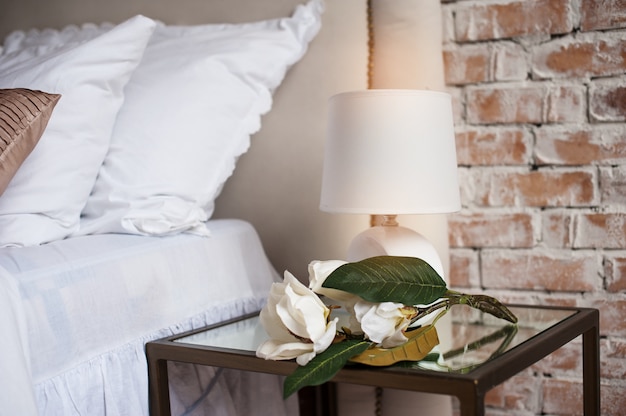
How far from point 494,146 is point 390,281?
721 mm

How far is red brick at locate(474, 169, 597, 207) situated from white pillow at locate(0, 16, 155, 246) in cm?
80

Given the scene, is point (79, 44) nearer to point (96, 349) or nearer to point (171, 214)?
point (171, 214)

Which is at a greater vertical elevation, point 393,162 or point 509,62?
point 509,62

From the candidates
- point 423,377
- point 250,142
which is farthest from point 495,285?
point 423,377

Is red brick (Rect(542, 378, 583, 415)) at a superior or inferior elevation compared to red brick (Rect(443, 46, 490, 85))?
inferior

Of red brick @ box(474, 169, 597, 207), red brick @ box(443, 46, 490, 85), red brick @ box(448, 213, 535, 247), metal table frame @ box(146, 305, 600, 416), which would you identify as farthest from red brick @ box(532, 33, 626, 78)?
metal table frame @ box(146, 305, 600, 416)

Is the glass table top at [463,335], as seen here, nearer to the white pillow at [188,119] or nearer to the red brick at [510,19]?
the white pillow at [188,119]

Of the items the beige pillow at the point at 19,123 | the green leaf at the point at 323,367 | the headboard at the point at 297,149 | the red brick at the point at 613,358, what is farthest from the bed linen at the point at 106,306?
the red brick at the point at 613,358

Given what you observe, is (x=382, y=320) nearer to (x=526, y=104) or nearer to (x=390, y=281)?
(x=390, y=281)

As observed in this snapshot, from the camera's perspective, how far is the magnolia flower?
1.03 meters

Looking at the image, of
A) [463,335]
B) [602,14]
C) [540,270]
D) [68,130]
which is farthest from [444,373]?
[602,14]

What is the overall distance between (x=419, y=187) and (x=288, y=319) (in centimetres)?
40

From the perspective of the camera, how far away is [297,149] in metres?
1.79

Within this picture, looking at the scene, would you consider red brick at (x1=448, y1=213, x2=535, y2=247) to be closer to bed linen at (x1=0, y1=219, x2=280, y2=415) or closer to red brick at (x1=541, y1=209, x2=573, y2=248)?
red brick at (x1=541, y1=209, x2=573, y2=248)
